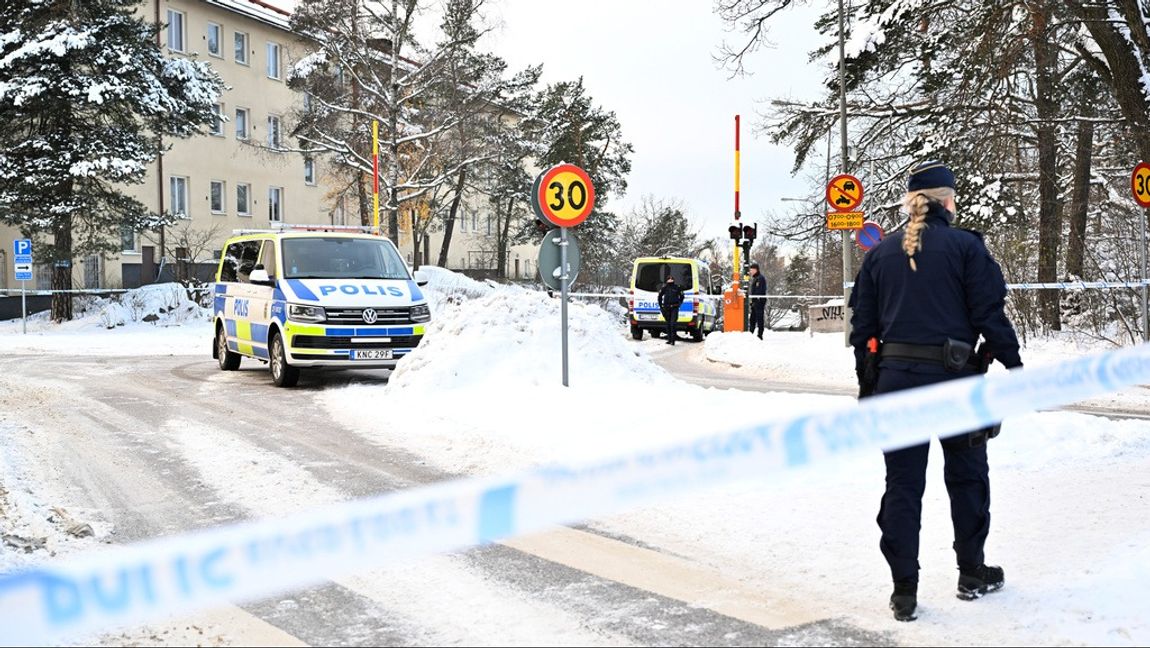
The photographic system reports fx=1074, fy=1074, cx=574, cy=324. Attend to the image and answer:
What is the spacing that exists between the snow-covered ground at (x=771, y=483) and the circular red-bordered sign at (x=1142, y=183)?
151 inches

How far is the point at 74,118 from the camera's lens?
96.6 ft

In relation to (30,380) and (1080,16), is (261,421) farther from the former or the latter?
(1080,16)

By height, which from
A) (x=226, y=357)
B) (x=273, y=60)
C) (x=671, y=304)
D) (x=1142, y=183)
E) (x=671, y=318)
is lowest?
(x=226, y=357)

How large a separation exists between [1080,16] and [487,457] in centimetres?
1365

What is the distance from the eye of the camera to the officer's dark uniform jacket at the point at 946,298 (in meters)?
4.50

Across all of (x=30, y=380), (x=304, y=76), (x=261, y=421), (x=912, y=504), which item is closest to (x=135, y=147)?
(x=304, y=76)

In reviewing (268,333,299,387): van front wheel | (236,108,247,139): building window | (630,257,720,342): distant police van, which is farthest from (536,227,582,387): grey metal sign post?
(236,108,247,139): building window

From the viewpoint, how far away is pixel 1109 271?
728 inches

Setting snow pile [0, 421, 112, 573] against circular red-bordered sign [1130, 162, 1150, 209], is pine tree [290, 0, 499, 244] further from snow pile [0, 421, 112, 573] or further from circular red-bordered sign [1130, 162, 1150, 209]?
snow pile [0, 421, 112, 573]

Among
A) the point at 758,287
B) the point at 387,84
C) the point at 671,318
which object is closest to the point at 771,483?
the point at 758,287

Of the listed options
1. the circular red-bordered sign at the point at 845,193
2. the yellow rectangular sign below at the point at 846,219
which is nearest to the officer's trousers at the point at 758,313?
the yellow rectangular sign below at the point at 846,219

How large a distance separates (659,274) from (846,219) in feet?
38.3

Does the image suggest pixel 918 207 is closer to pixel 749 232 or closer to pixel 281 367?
pixel 281 367

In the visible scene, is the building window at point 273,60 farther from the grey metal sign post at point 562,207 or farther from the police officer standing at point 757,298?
the grey metal sign post at point 562,207
